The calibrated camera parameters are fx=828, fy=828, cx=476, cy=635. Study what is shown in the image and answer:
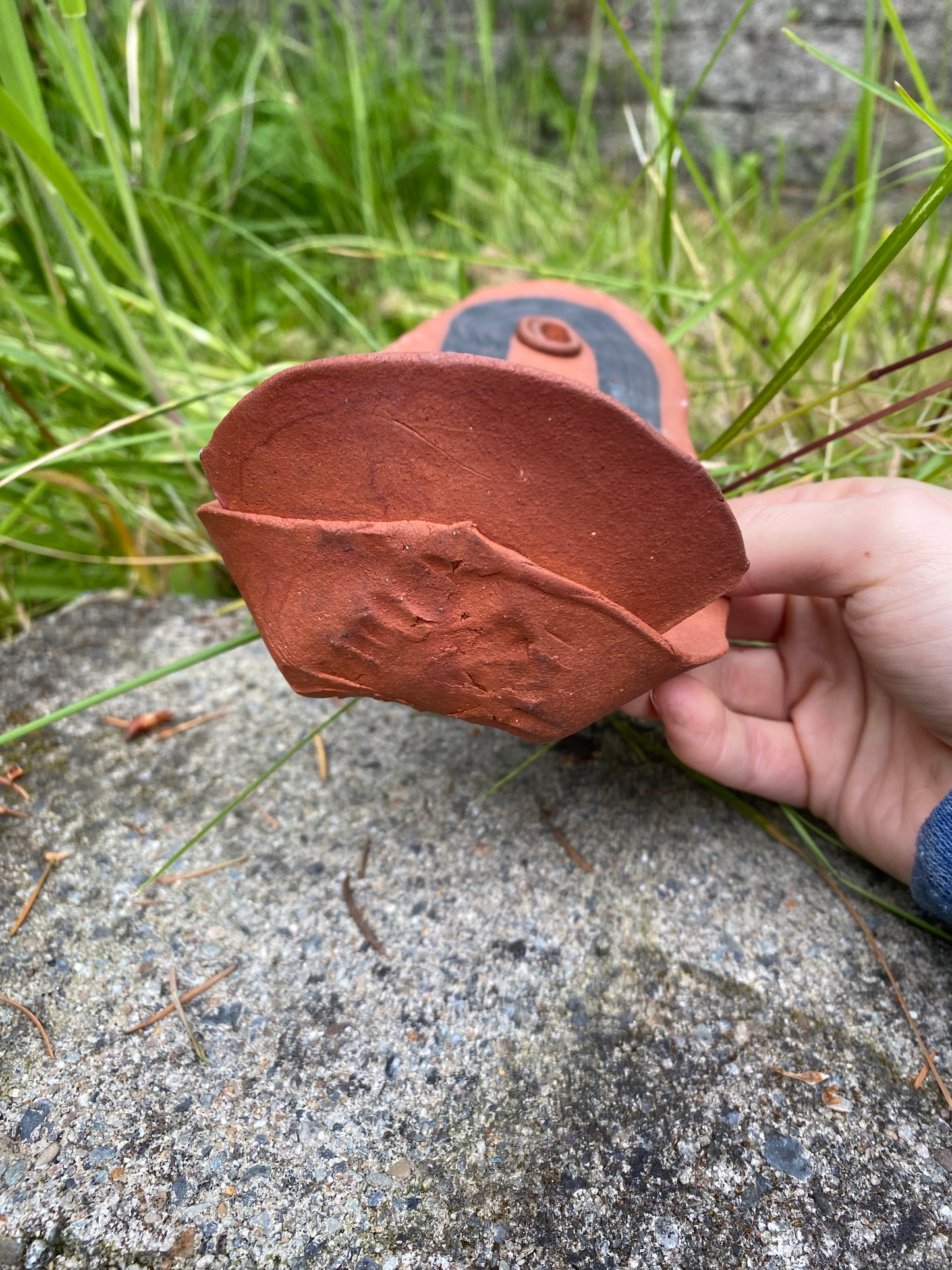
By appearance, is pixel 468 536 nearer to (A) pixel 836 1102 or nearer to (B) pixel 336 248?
(A) pixel 836 1102

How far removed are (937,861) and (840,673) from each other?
224 mm

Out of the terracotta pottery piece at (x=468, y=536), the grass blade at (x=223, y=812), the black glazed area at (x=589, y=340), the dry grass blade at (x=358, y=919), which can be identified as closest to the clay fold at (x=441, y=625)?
the terracotta pottery piece at (x=468, y=536)

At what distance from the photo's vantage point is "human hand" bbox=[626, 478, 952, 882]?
67 centimetres

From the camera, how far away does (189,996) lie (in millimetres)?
700

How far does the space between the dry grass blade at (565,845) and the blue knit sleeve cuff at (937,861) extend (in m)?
0.29

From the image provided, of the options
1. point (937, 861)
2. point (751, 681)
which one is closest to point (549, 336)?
point (751, 681)

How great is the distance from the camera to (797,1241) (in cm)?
58

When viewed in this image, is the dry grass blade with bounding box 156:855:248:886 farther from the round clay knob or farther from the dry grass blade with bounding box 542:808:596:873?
the round clay knob

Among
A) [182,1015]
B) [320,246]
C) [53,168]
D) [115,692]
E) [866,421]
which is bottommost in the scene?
[182,1015]

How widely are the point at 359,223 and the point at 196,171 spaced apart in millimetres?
363

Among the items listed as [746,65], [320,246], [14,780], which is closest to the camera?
[14,780]

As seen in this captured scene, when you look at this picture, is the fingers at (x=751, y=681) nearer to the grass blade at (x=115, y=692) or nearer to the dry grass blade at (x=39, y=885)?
the grass blade at (x=115, y=692)

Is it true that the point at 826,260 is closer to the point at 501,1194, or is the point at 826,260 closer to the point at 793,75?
the point at 793,75

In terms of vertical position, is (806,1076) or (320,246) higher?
(320,246)
